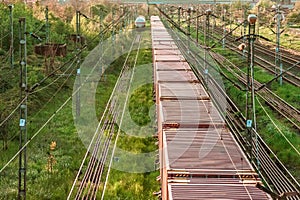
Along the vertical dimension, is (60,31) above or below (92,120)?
above

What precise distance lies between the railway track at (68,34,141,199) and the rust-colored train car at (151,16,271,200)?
160 cm

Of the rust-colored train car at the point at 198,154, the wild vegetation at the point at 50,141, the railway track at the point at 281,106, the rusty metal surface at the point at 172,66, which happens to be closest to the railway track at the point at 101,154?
the wild vegetation at the point at 50,141

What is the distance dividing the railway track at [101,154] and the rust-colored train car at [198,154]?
1.60 m

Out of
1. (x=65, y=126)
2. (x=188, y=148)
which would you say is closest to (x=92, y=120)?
(x=65, y=126)

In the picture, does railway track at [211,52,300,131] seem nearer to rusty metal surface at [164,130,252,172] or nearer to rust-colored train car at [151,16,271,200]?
rust-colored train car at [151,16,271,200]

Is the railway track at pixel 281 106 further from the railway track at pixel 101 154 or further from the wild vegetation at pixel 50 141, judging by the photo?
the railway track at pixel 101 154

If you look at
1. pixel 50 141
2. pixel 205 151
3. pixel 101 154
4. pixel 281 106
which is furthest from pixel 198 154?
pixel 281 106

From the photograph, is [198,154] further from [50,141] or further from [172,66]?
[172,66]

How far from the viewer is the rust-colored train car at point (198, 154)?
6355 millimetres

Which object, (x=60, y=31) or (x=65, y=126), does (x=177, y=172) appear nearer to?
(x=65, y=126)

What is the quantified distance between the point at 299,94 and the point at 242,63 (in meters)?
8.76

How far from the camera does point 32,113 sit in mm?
14773

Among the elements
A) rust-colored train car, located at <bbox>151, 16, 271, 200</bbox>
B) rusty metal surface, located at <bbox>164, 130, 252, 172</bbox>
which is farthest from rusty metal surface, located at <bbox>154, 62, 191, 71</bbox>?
rusty metal surface, located at <bbox>164, 130, 252, 172</bbox>

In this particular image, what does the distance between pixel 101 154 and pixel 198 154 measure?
439 cm
